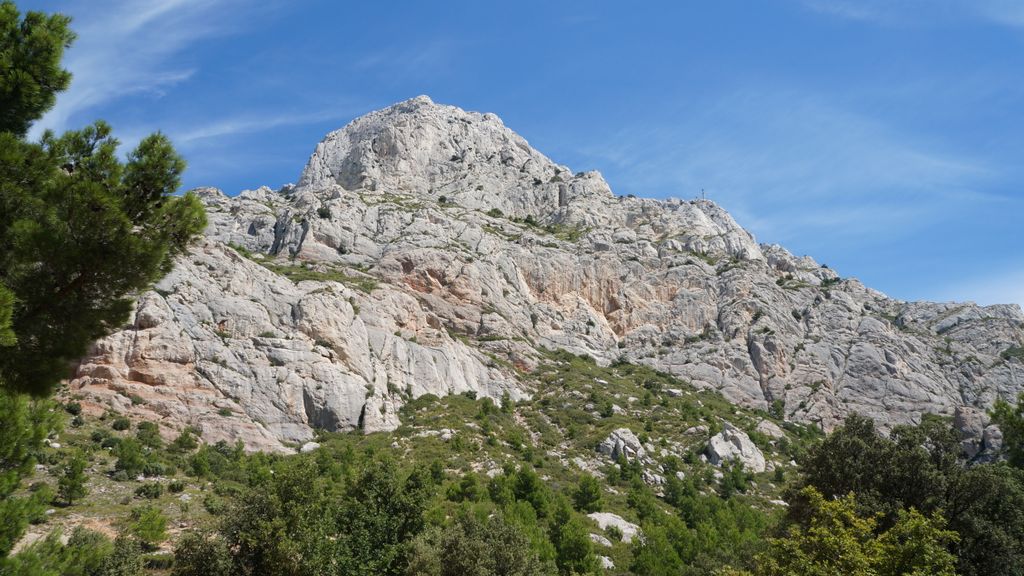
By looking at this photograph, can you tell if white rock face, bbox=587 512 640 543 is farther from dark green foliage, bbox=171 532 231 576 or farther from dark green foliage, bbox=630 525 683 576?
dark green foliage, bbox=171 532 231 576

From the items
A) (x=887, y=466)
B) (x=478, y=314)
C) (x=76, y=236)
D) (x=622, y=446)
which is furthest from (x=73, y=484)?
(x=478, y=314)

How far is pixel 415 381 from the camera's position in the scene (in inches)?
2822

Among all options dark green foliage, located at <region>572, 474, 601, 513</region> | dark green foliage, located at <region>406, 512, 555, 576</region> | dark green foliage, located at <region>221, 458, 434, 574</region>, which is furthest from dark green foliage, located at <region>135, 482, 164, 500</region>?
dark green foliage, located at <region>572, 474, 601, 513</region>

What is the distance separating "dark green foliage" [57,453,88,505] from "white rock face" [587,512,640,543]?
34896 millimetres

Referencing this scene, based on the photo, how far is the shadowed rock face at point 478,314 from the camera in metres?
57.4

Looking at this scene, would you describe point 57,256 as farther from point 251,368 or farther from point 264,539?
point 251,368

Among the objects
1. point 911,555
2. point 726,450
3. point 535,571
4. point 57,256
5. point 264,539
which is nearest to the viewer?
→ point 57,256

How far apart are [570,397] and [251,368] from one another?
38376 mm

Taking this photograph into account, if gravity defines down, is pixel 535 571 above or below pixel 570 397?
below

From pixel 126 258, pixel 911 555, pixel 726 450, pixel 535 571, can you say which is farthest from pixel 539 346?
pixel 126 258

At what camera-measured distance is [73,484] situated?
3081cm

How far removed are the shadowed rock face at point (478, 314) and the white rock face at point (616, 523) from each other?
2504 centimetres

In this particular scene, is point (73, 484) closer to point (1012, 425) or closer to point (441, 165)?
point (1012, 425)

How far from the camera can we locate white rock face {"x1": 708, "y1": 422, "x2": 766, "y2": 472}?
65188 mm
